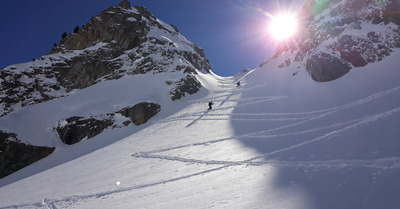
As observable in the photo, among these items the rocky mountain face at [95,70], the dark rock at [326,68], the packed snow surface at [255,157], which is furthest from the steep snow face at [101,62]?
the dark rock at [326,68]

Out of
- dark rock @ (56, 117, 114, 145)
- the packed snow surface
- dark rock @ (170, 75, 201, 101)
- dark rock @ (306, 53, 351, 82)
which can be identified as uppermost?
dark rock @ (170, 75, 201, 101)

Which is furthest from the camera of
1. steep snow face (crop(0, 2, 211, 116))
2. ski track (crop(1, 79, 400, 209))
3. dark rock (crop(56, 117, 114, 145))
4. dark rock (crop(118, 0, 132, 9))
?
dark rock (crop(118, 0, 132, 9))

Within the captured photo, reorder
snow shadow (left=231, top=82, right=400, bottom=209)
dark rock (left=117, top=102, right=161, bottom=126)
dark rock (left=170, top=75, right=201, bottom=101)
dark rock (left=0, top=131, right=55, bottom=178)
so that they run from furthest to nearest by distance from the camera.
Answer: dark rock (left=170, top=75, right=201, bottom=101)
dark rock (left=117, top=102, right=161, bottom=126)
dark rock (left=0, top=131, right=55, bottom=178)
snow shadow (left=231, top=82, right=400, bottom=209)

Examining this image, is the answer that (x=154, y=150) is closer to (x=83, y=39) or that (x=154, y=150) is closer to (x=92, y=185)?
(x=92, y=185)

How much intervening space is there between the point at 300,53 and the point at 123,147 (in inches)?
1302

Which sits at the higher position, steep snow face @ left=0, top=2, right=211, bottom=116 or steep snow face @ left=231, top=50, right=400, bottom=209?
steep snow face @ left=0, top=2, right=211, bottom=116

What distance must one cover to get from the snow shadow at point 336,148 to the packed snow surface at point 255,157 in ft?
0.12

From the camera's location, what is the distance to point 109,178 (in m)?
12.4

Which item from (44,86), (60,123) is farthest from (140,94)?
(44,86)

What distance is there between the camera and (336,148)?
29.6 ft

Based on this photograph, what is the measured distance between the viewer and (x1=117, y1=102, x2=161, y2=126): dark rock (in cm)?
2895

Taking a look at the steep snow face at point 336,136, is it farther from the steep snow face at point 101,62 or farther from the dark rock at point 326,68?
the steep snow face at point 101,62

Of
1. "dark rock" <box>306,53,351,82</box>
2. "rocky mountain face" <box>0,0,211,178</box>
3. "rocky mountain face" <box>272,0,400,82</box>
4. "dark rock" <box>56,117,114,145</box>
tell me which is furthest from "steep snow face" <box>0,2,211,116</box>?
"rocky mountain face" <box>272,0,400,82</box>

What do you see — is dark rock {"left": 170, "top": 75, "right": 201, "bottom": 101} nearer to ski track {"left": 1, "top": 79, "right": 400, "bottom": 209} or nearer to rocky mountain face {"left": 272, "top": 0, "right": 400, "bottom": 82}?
ski track {"left": 1, "top": 79, "right": 400, "bottom": 209}
